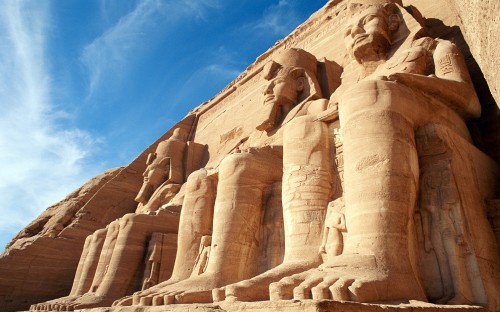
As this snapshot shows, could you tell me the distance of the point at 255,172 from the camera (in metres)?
4.32

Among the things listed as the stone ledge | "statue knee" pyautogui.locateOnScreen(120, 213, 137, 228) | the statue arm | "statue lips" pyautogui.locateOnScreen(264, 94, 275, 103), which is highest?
"statue lips" pyautogui.locateOnScreen(264, 94, 275, 103)

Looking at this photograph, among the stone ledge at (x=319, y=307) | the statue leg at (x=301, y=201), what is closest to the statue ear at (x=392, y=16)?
the statue leg at (x=301, y=201)

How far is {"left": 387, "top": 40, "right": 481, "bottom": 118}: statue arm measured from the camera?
11.5ft

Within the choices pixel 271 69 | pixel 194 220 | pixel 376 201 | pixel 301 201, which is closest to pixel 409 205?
pixel 376 201

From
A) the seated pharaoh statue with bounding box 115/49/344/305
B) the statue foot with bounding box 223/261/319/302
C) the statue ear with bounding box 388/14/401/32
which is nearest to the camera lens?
the statue foot with bounding box 223/261/319/302

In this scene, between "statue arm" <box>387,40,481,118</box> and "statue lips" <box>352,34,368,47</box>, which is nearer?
"statue arm" <box>387,40,481,118</box>

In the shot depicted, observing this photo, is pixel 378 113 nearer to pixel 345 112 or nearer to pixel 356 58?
pixel 345 112

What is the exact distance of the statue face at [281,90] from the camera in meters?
5.93

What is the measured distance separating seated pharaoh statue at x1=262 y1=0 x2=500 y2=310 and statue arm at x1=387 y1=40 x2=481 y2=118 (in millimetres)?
12

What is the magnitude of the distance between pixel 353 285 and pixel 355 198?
2.27 feet

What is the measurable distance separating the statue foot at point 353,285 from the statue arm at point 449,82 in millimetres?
1592

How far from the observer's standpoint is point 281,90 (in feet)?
19.5

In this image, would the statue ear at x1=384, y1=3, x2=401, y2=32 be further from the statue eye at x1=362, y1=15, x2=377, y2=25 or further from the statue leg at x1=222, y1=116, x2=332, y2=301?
the statue leg at x1=222, y1=116, x2=332, y2=301

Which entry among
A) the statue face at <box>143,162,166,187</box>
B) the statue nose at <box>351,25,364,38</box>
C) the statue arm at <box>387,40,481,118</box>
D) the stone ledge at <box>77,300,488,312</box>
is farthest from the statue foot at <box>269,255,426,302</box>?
the statue face at <box>143,162,166,187</box>
